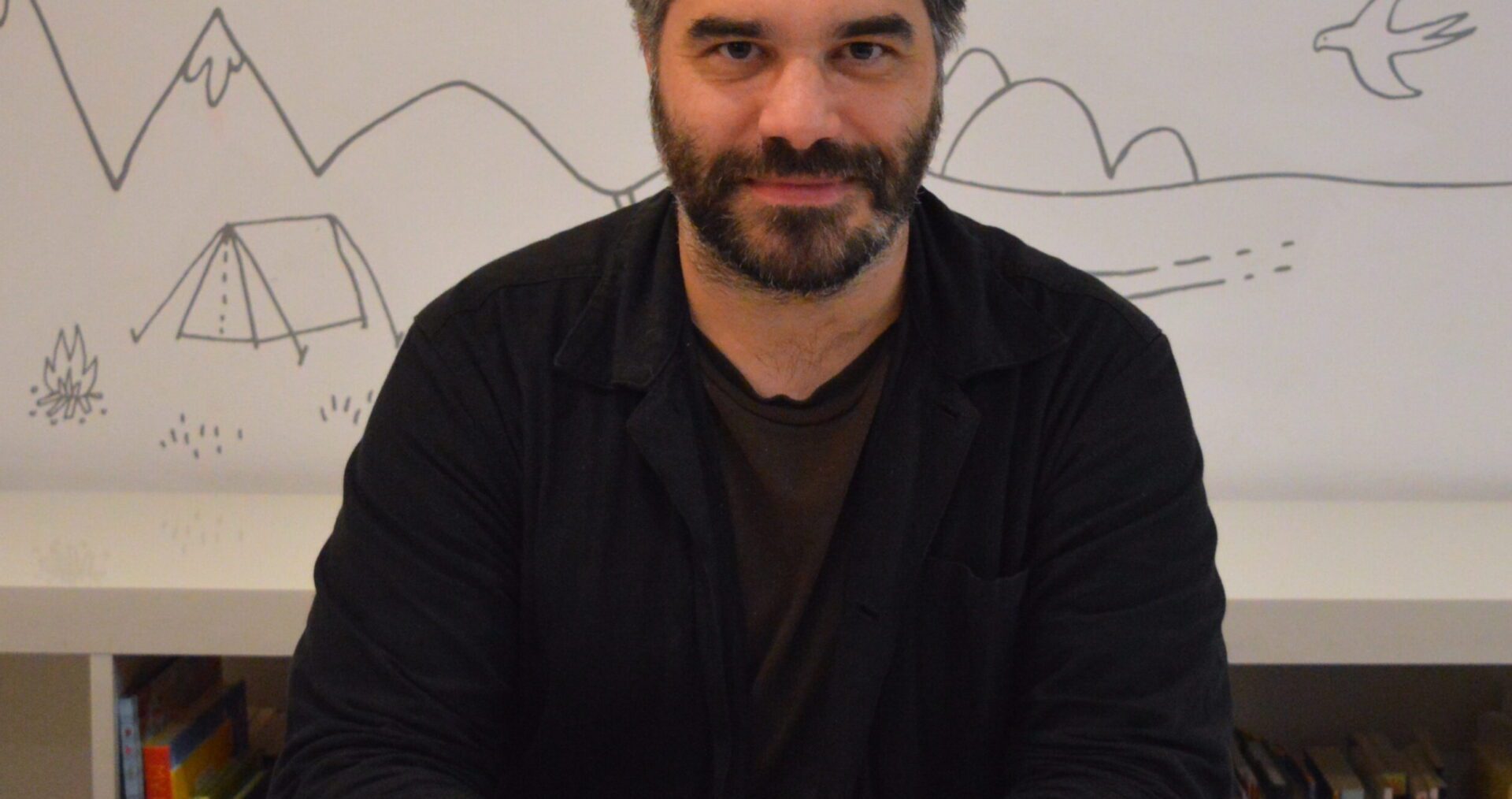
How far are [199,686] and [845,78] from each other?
3.62 feet

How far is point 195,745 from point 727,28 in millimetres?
1047

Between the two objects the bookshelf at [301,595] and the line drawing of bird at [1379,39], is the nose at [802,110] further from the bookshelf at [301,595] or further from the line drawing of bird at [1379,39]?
the line drawing of bird at [1379,39]

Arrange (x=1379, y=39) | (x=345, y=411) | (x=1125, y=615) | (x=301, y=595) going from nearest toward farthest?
(x=1125, y=615) < (x=301, y=595) < (x=1379, y=39) < (x=345, y=411)

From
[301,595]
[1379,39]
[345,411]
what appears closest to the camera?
[301,595]

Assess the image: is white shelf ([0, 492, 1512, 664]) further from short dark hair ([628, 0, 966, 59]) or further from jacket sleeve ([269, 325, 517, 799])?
short dark hair ([628, 0, 966, 59])

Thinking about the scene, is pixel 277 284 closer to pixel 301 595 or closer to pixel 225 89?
pixel 225 89

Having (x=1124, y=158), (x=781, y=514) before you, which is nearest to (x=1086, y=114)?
(x=1124, y=158)

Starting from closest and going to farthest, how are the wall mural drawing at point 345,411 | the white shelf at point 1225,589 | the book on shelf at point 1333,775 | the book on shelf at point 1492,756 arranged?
the white shelf at point 1225,589 → the book on shelf at point 1333,775 → the book on shelf at point 1492,756 → the wall mural drawing at point 345,411

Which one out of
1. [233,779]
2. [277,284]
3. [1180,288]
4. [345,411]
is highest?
[1180,288]

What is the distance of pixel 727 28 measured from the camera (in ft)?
3.41

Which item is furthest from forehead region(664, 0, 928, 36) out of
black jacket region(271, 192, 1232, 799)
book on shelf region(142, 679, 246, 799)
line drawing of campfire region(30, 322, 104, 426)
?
line drawing of campfire region(30, 322, 104, 426)

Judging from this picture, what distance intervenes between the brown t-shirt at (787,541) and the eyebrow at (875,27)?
30 cm

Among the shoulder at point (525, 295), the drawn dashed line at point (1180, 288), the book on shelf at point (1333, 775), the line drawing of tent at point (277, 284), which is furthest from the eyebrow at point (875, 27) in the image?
the book on shelf at point (1333, 775)

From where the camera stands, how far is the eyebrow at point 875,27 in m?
1.03
